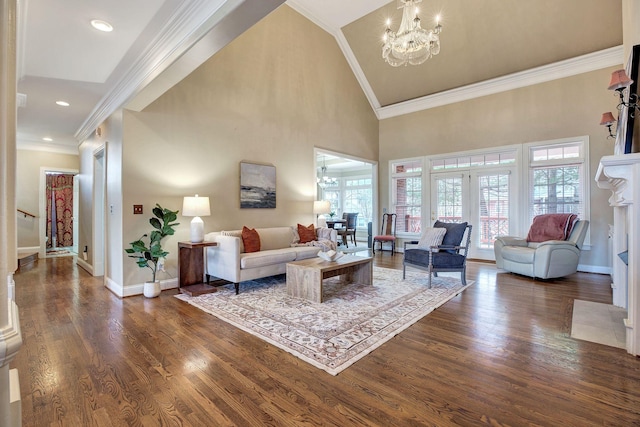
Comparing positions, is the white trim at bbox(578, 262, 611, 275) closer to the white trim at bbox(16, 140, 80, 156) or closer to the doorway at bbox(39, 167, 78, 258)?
the white trim at bbox(16, 140, 80, 156)

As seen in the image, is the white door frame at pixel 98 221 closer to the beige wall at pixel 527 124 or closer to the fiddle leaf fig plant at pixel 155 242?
the fiddle leaf fig plant at pixel 155 242

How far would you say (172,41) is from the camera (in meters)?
2.71

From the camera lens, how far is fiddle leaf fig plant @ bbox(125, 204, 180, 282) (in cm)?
385

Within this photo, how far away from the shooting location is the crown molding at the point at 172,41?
2244 millimetres

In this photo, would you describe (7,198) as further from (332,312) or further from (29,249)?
(29,249)

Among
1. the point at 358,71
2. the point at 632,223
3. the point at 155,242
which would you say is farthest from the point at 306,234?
the point at 358,71

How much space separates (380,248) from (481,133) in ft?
12.0

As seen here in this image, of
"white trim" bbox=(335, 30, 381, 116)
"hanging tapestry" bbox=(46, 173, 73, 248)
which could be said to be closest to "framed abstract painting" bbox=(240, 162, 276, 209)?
"white trim" bbox=(335, 30, 381, 116)

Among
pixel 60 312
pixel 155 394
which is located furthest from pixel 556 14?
pixel 60 312

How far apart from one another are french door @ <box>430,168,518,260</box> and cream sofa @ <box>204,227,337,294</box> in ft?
11.3

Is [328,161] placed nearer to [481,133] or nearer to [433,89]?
[433,89]

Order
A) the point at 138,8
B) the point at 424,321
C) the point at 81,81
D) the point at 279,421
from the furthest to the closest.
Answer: the point at 81,81 → the point at 424,321 → the point at 138,8 → the point at 279,421

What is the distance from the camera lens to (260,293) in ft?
13.2

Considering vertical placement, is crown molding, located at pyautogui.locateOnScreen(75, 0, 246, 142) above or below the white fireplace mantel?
above
